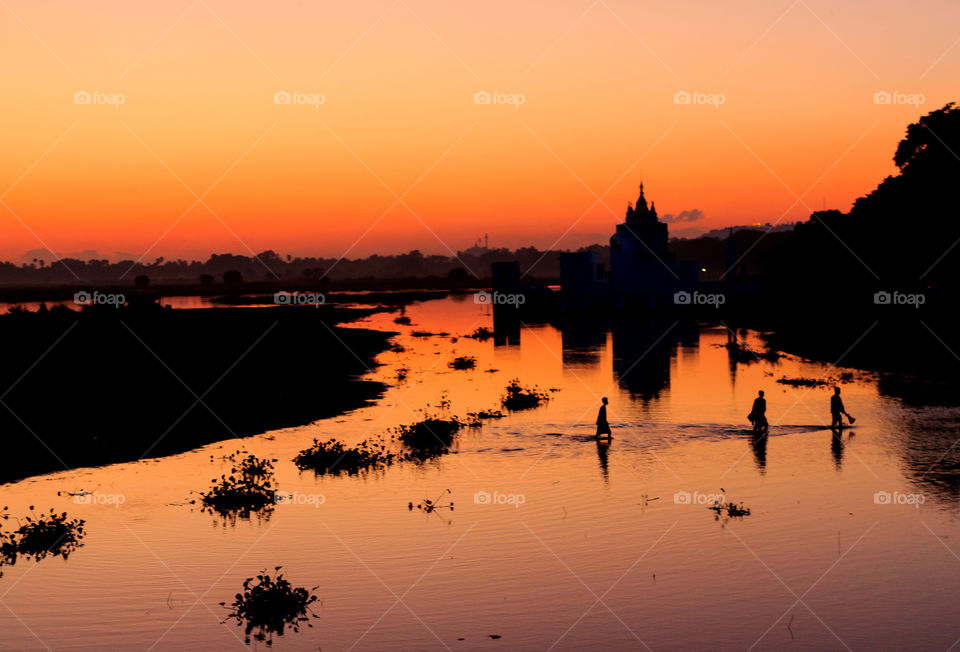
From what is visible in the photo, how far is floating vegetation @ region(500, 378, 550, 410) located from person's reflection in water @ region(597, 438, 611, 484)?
930cm

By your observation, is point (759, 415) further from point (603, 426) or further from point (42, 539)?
point (42, 539)

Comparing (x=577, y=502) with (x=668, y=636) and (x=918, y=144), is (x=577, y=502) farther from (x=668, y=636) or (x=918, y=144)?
(x=918, y=144)

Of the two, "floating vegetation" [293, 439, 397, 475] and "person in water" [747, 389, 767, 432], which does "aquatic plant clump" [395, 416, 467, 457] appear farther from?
"person in water" [747, 389, 767, 432]

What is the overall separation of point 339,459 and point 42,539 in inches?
378

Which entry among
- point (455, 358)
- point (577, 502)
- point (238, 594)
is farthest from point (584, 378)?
point (238, 594)

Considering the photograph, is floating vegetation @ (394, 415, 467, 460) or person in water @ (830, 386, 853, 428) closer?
floating vegetation @ (394, 415, 467, 460)

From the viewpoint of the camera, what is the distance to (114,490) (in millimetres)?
24250

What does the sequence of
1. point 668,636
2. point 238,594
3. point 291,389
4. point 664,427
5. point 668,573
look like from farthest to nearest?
point 291,389
point 664,427
point 668,573
point 238,594
point 668,636

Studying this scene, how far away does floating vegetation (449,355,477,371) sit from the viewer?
60.6 meters

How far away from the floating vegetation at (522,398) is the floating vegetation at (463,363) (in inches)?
594

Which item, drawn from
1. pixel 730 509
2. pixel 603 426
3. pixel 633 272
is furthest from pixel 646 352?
pixel 633 272

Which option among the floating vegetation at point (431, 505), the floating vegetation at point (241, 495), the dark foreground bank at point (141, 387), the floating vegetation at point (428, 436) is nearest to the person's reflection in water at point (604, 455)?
the floating vegetation at point (431, 505)

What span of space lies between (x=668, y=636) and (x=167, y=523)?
12.1m

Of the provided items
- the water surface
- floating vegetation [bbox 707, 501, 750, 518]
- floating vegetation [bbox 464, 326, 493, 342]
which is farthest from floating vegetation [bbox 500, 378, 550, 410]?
floating vegetation [bbox 464, 326, 493, 342]
